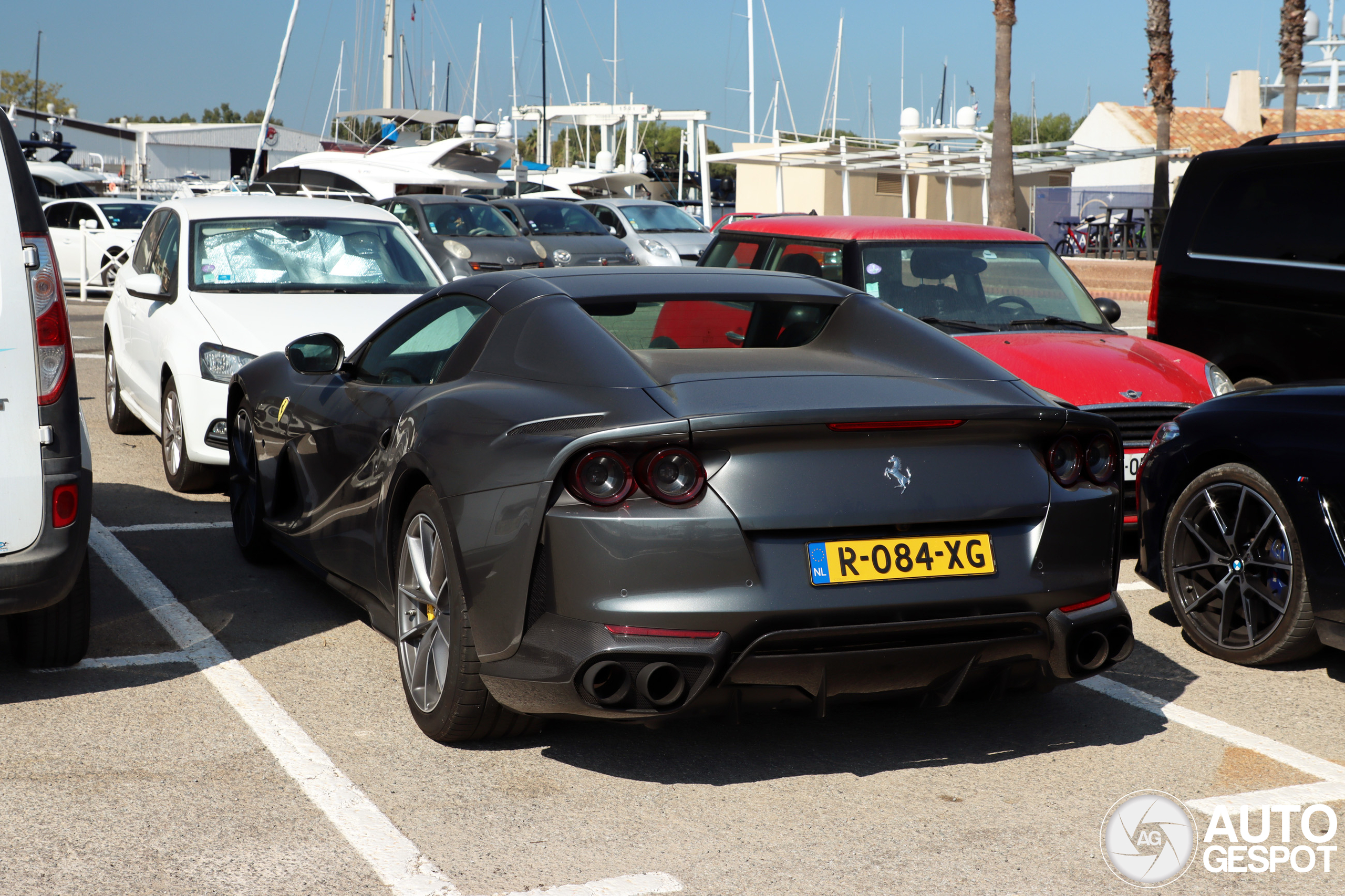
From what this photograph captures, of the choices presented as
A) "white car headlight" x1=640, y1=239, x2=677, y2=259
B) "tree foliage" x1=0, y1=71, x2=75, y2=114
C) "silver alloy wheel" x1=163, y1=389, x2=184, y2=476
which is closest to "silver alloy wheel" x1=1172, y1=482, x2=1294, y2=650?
"silver alloy wheel" x1=163, y1=389, x2=184, y2=476

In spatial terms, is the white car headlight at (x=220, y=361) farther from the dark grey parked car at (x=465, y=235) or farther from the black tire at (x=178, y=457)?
the dark grey parked car at (x=465, y=235)

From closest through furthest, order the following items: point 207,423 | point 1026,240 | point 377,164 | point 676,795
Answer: point 676,795
point 207,423
point 1026,240
point 377,164

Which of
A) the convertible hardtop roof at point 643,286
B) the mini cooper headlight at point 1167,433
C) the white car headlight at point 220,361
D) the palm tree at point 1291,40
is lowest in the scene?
the mini cooper headlight at point 1167,433

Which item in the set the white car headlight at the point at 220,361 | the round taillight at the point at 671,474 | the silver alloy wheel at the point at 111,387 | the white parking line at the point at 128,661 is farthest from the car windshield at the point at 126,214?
the round taillight at the point at 671,474

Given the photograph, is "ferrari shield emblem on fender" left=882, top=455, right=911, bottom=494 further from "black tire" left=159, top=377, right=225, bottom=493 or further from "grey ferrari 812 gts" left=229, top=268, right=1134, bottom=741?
"black tire" left=159, top=377, right=225, bottom=493

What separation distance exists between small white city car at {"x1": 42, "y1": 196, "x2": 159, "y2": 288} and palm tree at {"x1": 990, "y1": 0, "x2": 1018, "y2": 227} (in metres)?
16.0

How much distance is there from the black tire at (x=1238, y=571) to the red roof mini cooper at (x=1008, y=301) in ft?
4.25

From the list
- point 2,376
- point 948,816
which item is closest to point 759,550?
point 948,816

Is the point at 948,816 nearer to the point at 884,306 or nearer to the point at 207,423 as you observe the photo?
the point at 884,306

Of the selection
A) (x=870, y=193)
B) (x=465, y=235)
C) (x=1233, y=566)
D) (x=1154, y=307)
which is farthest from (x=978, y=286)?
(x=870, y=193)

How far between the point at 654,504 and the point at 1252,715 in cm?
233

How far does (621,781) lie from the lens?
393 cm

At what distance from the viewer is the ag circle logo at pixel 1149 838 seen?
339 centimetres

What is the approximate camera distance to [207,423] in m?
7.53
